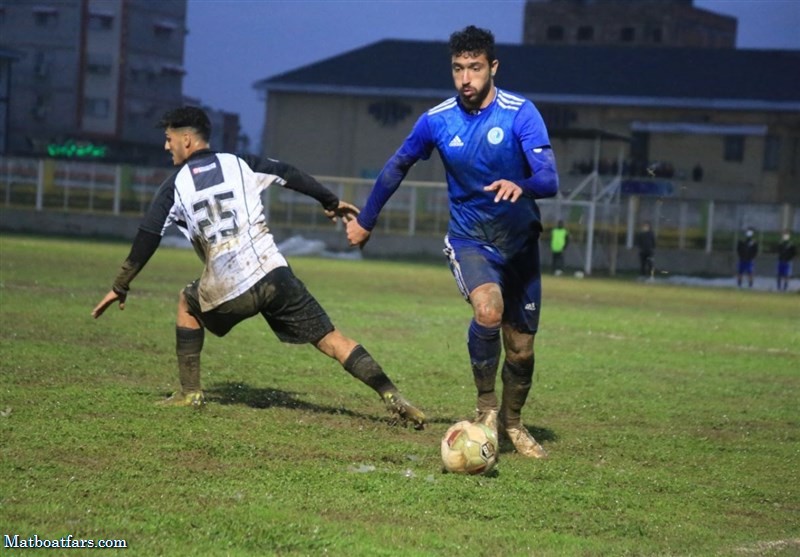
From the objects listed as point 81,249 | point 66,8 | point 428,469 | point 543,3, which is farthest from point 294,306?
point 543,3

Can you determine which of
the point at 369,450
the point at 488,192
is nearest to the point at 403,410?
the point at 369,450

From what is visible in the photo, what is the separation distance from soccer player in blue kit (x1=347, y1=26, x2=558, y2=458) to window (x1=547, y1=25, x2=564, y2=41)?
89844 mm

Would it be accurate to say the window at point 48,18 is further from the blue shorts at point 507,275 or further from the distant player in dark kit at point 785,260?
the blue shorts at point 507,275

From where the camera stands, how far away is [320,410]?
32.4ft

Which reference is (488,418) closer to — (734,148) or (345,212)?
(345,212)

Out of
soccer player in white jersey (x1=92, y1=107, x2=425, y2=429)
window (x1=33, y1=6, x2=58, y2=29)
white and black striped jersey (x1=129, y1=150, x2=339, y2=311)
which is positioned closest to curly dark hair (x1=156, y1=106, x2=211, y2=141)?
soccer player in white jersey (x1=92, y1=107, x2=425, y2=429)

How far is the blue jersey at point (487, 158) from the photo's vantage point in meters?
8.07

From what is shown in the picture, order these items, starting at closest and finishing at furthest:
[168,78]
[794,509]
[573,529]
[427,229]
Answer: [573,529]
[794,509]
[427,229]
[168,78]

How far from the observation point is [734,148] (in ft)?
213

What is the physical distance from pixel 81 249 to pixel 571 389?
26.5 m

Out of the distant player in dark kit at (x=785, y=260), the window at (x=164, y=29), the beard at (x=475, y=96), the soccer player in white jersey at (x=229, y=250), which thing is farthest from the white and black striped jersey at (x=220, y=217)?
the window at (x=164, y=29)

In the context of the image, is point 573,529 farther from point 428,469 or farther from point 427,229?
point 427,229

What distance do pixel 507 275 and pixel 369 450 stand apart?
1.42m

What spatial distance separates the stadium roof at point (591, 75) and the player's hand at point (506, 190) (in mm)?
59313
